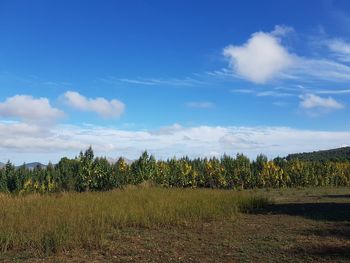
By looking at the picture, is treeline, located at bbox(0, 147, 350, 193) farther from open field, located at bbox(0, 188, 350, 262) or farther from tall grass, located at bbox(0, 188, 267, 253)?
open field, located at bbox(0, 188, 350, 262)

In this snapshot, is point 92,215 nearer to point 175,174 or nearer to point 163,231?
point 163,231

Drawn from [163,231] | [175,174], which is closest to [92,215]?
[163,231]

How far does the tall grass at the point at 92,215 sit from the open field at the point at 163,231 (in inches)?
0.8

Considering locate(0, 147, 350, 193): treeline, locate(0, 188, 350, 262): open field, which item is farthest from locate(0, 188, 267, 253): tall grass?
locate(0, 147, 350, 193): treeline

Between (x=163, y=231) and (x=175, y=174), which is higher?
(x=175, y=174)

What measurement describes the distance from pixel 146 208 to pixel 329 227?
5725 mm

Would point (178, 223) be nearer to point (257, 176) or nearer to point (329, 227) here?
point (329, 227)

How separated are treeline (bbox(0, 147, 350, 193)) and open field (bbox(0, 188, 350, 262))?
104 ft

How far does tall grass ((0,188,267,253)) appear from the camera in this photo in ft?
33.3

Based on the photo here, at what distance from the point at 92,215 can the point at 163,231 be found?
2075 millimetres

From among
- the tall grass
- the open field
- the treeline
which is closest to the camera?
the open field

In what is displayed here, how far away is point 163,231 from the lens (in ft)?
41.3

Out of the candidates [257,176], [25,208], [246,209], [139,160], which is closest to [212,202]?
[246,209]

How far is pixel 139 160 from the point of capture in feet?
170
